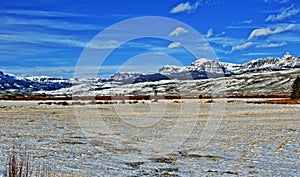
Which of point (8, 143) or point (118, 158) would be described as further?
point (8, 143)

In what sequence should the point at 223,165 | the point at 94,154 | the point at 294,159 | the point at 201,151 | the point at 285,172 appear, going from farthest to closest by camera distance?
the point at 201,151 < the point at 94,154 < the point at 294,159 < the point at 223,165 < the point at 285,172

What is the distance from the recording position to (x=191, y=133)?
23453 millimetres

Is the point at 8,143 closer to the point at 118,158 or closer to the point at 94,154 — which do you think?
the point at 94,154

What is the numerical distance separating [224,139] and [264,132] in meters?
3.89

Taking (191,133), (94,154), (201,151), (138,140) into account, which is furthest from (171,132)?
(94,154)

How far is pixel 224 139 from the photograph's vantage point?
66.6ft

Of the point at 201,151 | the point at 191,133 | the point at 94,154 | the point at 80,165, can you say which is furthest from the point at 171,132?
the point at 80,165

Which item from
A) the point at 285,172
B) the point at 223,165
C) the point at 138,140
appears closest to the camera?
the point at 285,172

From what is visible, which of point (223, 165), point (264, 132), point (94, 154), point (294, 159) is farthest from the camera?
point (264, 132)

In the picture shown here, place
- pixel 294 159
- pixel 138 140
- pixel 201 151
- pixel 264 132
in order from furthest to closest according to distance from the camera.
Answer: pixel 264 132 < pixel 138 140 < pixel 201 151 < pixel 294 159

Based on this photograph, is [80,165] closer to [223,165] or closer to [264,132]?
[223,165]

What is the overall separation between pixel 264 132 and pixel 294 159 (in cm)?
881

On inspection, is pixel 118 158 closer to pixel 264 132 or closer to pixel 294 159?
pixel 294 159

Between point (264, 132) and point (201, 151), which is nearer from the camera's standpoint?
point (201, 151)
